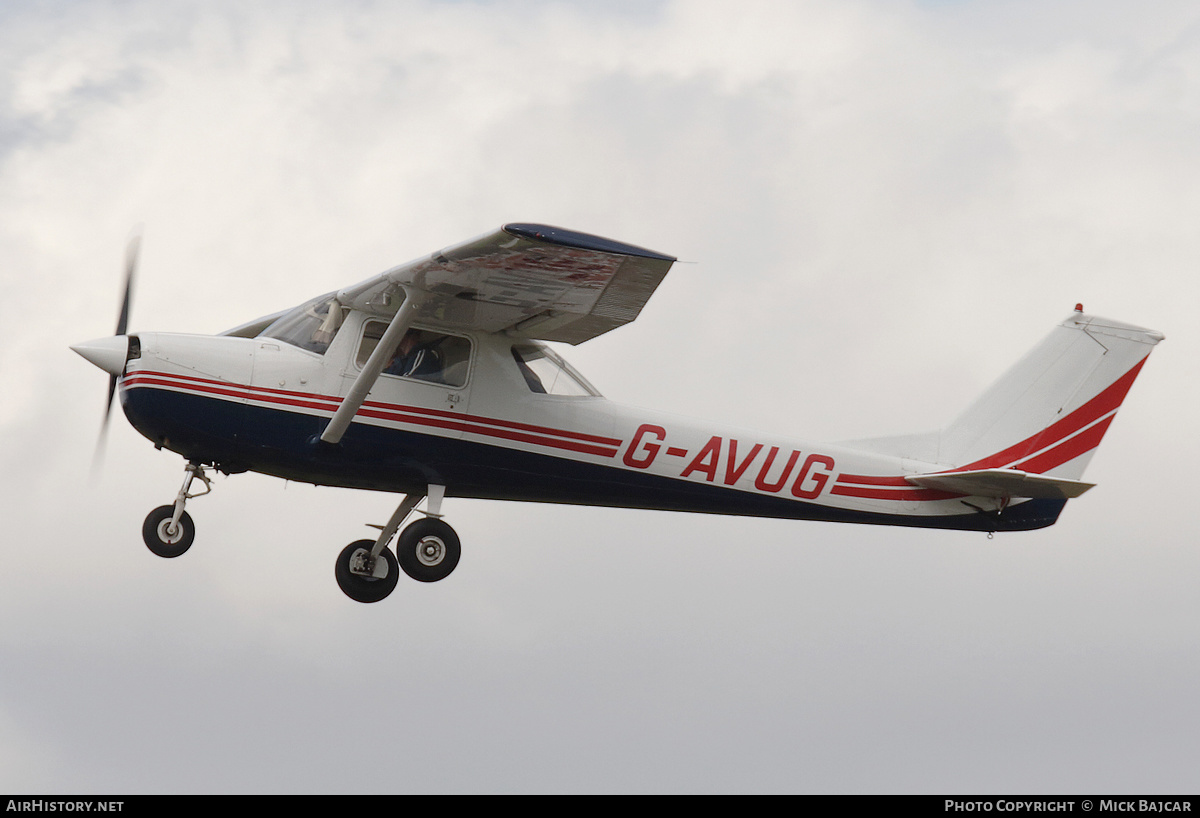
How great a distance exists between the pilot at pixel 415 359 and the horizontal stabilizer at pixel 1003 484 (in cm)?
513

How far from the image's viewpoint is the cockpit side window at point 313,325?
13867mm

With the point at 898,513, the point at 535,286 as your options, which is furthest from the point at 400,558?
the point at 898,513

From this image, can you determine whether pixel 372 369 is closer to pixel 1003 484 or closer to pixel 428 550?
pixel 428 550

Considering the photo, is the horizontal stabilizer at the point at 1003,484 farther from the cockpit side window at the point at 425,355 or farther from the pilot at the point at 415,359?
the pilot at the point at 415,359

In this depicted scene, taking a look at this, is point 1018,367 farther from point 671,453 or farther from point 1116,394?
point 671,453

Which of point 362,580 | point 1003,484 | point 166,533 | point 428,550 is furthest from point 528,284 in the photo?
point 1003,484

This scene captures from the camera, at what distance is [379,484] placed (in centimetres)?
1413

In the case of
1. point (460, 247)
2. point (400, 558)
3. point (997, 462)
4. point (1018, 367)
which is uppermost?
point (1018, 367)

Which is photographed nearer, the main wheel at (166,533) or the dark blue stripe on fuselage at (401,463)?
the dark blue stripe on fuselage at (401,463)

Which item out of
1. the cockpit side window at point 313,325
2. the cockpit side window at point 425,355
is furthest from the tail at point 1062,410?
the cockpit side window at point 313,325

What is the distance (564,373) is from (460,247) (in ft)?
9.08

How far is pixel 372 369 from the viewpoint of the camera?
43.7 ft

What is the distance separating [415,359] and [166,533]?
2.83 m

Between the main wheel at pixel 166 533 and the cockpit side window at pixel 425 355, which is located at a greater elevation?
the cockpit side window at pixel 425 355
